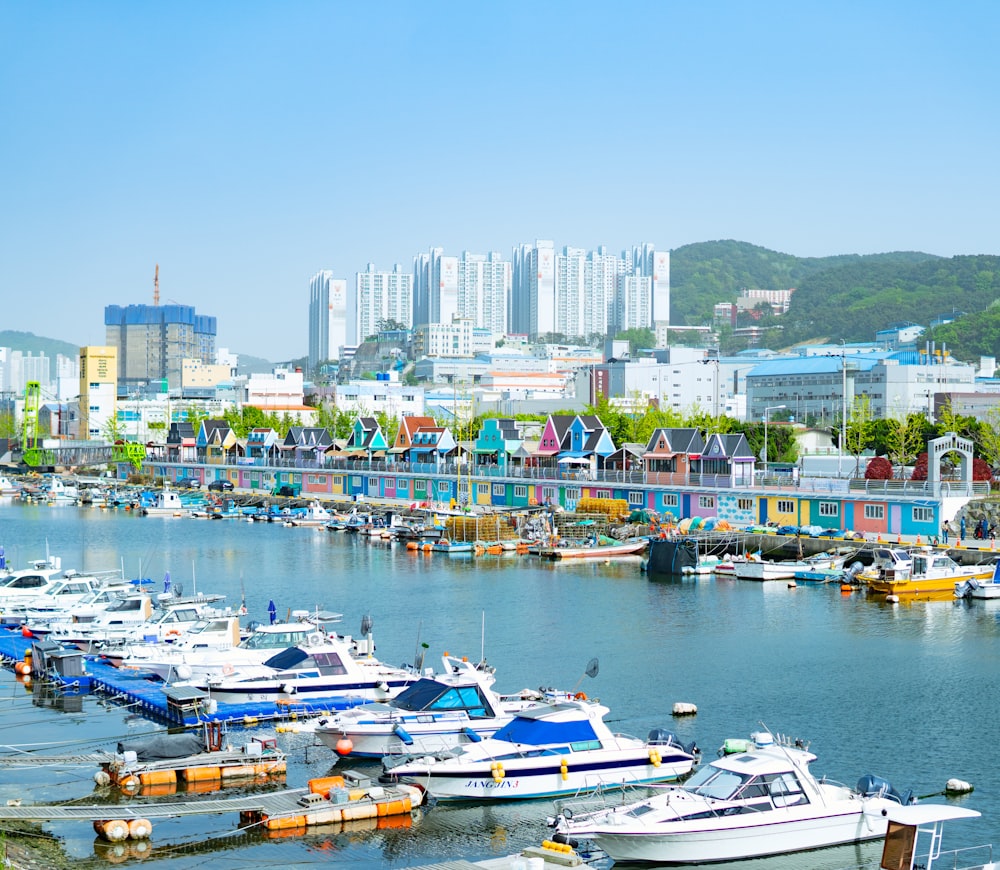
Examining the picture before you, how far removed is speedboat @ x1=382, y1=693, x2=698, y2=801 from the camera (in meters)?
19.9

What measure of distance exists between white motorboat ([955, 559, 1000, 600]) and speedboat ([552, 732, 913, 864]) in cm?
2513

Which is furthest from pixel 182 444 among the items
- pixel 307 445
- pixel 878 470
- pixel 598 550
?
pixel 878 470

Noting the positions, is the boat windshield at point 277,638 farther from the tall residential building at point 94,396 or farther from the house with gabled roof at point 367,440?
the tall residential building at point 94,396

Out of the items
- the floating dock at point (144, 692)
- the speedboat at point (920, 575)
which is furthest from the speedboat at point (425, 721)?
the speedboat at point (920, 575)

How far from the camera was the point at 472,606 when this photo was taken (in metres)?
40.5

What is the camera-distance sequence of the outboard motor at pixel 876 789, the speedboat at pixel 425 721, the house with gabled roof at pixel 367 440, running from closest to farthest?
the outboard motor at pixel 876 789, the speedboat at pixel 425 721, the house with gabled roof at pixel 367 440

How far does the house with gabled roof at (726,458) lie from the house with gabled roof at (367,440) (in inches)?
1123

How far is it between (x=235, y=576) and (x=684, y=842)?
33869mm

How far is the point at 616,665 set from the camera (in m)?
31.0

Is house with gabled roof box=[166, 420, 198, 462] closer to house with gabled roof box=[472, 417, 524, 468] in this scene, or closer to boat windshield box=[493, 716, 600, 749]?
house with gabled roof box=[472, 417, 524, 468]

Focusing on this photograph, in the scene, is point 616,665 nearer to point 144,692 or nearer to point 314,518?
point 144,692

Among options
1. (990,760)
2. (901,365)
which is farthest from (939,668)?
(901,365)

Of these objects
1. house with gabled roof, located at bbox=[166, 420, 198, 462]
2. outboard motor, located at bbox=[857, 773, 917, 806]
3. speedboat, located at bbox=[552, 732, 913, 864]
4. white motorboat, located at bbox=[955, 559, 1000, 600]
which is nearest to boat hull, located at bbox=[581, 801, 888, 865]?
speedboat, located at bbox=[552, 732, 913, 864]

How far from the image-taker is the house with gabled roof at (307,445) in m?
88.0
